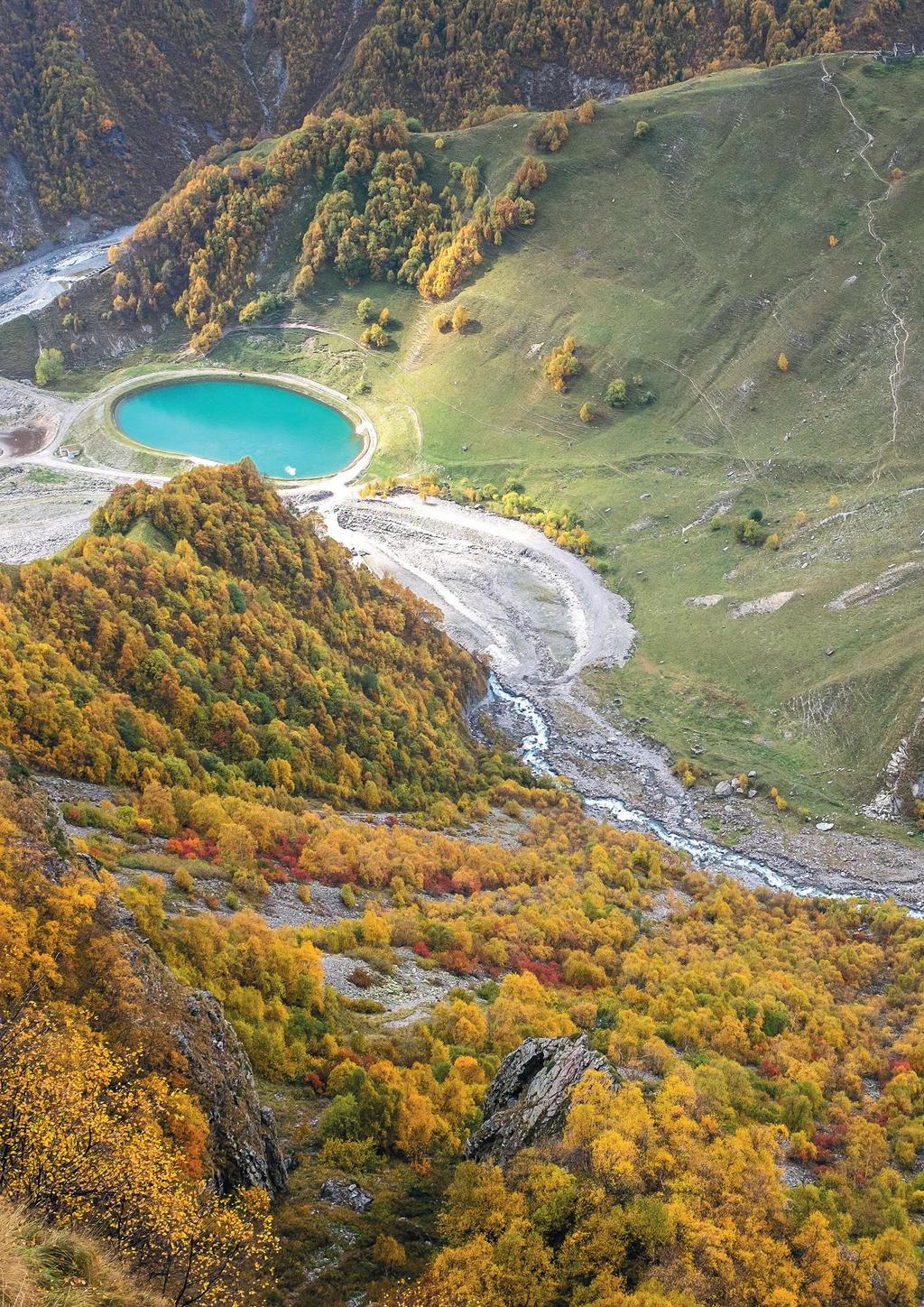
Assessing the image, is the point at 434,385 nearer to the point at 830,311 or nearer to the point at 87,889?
the point at 830,311

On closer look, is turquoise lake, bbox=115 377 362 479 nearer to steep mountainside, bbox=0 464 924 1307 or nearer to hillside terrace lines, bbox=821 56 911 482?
steep mountainside, bbox=0 464 924 1307

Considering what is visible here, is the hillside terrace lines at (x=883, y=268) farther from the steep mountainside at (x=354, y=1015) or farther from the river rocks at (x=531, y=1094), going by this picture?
the river rocks at (x=531, y=1094)

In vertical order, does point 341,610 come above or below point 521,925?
above

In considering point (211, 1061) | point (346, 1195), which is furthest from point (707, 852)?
point (211, 1061)

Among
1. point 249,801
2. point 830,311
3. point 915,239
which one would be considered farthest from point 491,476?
point 249,801

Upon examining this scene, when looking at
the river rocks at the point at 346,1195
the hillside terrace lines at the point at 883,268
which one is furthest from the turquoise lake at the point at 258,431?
the river rocks at the point at 346,1195
